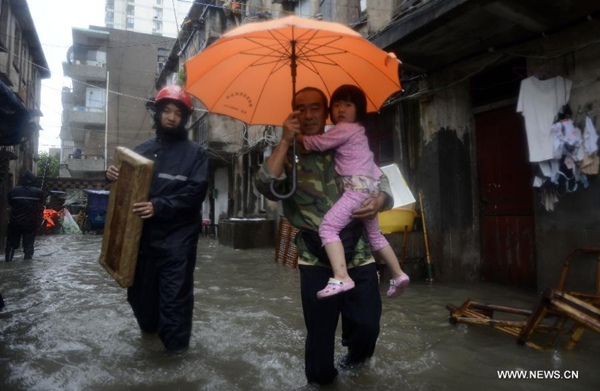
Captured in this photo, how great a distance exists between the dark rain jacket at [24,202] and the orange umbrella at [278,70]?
8794 millimetres

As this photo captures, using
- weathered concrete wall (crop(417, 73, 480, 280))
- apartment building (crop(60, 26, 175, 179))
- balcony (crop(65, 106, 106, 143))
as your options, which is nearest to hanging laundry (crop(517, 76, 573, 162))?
weathered concrete wall (crop(417, 73, 480, 280))

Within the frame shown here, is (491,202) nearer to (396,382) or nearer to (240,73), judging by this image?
(396,382)

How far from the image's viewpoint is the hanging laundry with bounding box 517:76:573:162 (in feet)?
17.3

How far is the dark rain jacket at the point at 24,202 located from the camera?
9.56m

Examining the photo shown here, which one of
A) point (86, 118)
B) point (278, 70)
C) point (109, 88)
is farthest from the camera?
point (109, 88)

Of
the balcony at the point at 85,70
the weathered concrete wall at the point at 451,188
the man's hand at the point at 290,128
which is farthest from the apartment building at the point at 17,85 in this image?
the balcony at the point at 85,70

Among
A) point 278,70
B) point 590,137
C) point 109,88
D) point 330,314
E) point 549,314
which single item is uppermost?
point 109,88

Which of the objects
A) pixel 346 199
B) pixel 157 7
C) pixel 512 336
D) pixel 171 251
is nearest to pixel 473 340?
pixel 512 336

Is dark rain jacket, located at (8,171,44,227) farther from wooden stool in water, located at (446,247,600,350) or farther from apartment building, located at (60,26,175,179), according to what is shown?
apartment building, located at (60,26,175,179)

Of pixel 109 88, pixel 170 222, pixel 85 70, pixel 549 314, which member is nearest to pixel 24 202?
pixel 170 222

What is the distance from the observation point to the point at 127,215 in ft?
10.3

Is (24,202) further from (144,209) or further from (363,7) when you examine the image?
(363,7)

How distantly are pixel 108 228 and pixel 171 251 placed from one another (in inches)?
24.5

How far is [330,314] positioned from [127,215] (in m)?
1.72
